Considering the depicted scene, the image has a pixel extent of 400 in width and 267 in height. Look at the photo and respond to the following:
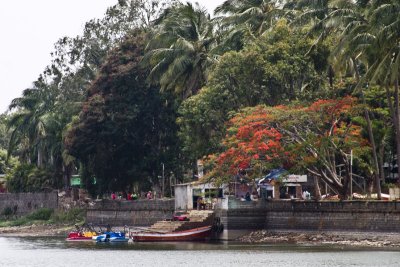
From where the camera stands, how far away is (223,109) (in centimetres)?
8788

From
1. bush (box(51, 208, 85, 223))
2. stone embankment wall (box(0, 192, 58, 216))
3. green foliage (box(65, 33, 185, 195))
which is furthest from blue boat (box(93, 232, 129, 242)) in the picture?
stone embankment wall (box(0, 192, 58, 216))

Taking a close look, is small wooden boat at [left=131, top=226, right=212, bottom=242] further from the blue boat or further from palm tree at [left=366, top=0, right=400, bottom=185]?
palm tree at [left=366, top=0, right=400, bottom=185]

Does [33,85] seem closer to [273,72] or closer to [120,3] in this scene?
[120,3]

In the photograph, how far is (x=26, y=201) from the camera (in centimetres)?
12338

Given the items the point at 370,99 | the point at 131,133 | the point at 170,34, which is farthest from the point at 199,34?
the point at 370,99

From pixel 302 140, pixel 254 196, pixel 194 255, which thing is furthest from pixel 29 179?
pixel 194 255

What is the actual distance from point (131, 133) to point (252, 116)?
25783 millimetres

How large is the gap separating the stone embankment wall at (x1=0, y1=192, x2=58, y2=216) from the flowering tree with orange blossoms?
46.1 m

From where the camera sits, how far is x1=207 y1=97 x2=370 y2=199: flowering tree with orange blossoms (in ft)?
243

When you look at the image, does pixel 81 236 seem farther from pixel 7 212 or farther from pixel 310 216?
pixel 7 212

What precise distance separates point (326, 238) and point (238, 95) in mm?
16934

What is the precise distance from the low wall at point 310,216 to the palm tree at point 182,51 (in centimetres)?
1804

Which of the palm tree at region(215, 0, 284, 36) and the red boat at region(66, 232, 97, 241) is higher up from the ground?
the palm tree at region(215, 0, 284, 36)

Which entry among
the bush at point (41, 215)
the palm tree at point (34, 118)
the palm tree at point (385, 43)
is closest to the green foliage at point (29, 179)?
the palm tree at point (34, 118)
